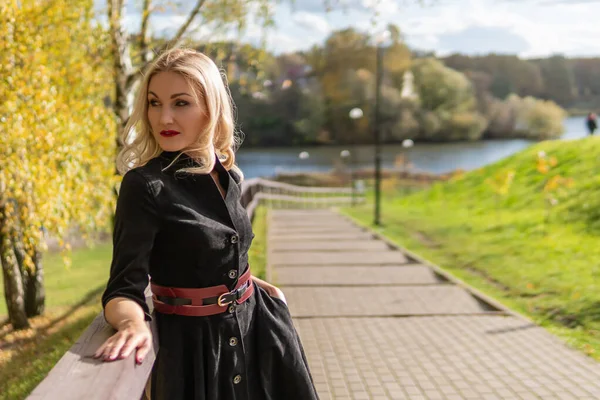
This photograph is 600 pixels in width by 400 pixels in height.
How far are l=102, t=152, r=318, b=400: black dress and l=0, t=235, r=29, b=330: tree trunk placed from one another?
6.38 metres

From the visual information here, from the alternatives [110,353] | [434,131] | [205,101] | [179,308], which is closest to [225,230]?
[179,308]

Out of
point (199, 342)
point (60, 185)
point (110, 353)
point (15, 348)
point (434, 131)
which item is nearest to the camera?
point (110, 353)

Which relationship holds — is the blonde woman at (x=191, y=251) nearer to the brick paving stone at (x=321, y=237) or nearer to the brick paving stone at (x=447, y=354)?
the brick paving stone at (x=447, y=354)

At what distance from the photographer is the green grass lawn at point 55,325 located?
5930 mm

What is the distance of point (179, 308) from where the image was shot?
209 centimetres

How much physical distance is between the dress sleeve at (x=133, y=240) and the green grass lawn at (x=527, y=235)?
4778mm

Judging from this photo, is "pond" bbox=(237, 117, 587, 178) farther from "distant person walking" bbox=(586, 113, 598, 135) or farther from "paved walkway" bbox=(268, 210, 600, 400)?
"paved walkway" bbox=(268, 210, 600, 400)

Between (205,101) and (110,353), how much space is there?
0.86 metres

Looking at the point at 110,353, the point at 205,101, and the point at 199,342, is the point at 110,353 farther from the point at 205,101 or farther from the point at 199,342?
the point at 205,101

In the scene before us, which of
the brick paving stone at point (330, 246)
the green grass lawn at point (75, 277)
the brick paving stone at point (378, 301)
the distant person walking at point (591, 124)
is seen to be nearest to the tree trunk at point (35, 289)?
the green grass lawn at point (75, 277)

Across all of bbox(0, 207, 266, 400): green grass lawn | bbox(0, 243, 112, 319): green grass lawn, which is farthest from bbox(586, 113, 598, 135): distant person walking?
bbox(0, 243, 112, 319): green grass lawn

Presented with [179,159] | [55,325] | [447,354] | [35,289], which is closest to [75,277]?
[35,289]

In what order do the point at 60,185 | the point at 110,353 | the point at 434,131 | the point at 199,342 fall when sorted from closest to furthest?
1. the point at 110,353
2. the point at 199,342
3. the point at 60,185
4. the point at 434,131

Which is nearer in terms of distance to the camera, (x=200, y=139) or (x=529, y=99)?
(x=200, y=139)
